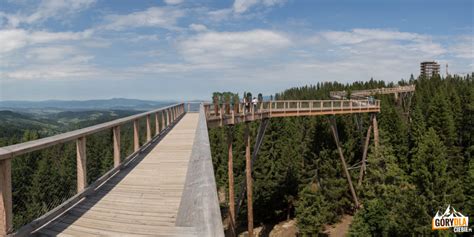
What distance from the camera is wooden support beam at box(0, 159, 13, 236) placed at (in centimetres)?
331

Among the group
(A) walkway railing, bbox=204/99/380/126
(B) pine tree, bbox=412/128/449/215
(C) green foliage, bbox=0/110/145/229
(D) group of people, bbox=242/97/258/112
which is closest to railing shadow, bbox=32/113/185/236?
(C) green foliage, bbox=0/110/145/229

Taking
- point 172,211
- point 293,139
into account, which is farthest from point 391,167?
point 172,211

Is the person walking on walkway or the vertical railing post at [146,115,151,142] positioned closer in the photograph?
the vertical railing post at [146,115,151,142]

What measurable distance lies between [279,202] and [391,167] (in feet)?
39.0

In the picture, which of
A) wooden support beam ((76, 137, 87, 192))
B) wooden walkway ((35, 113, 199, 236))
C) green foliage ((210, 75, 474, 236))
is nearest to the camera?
wooden walkway ((35, 113, 199, 236))

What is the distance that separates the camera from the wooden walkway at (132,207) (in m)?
3.81

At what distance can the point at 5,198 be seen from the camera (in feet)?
10.9

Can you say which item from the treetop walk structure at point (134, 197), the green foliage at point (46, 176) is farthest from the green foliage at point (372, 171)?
the treetop walk structure at point (134, 197)

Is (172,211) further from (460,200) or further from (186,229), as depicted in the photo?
(460,200)

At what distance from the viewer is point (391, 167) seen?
2772 cm

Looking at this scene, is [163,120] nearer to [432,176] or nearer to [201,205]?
[201,205]

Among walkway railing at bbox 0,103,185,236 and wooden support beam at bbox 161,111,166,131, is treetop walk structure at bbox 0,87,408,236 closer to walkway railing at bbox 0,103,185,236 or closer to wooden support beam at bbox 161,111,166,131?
walkway railing at bbox 0,103,185,236

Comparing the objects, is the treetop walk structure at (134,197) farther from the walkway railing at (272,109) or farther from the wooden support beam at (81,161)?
the walkway railing at (272,109)

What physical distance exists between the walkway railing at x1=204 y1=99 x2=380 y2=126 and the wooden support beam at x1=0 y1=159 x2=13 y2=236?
10.7 metres
